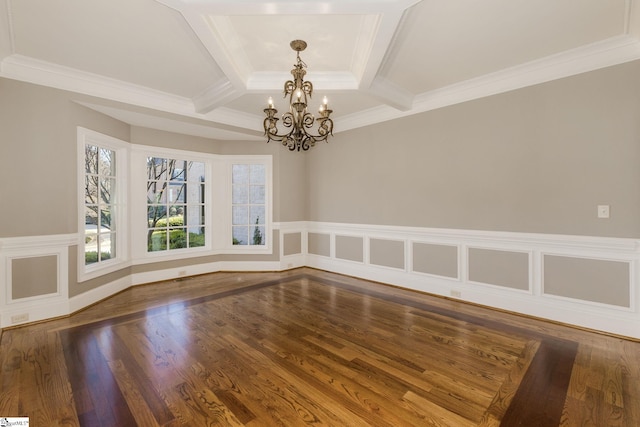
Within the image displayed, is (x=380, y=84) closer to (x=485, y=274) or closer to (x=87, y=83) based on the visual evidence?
(x=485, y=274)

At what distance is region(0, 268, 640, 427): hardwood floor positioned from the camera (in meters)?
1.82

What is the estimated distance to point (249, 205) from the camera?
5.70m

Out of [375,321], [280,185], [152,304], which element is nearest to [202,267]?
[152,304]

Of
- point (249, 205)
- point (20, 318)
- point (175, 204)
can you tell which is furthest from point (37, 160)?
point (249, 205)

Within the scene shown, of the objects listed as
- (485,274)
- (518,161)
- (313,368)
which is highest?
(518,161)

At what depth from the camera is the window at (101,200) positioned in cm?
368

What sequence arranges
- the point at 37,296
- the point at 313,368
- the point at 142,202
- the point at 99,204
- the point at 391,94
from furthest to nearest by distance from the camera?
the point at 142,202 < the point at 99,204 < the point at 391,94 < the point at 37,296 < the point at 313,368

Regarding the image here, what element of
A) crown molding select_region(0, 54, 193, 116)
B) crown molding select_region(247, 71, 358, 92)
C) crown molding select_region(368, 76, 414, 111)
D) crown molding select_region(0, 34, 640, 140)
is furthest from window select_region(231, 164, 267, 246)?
crown molding select_region(368, 76, 414, 111)

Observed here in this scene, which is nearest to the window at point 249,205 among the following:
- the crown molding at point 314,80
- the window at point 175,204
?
the window at point 175,204

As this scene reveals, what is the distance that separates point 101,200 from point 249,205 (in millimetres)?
2334

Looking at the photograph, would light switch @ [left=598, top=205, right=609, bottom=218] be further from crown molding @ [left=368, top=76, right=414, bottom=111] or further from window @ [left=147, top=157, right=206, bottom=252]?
window @ [left=147, top=157, right=206, bottom=252]

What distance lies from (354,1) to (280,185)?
3760 millimetres

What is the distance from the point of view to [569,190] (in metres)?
3.10

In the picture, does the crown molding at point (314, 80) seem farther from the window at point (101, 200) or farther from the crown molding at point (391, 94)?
the window at point (101, 200)
